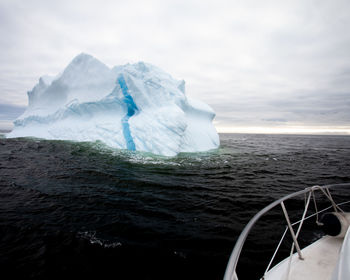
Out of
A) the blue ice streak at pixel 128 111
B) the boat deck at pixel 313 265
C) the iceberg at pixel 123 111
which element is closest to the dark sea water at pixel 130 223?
the boat deck at pixel 313 265

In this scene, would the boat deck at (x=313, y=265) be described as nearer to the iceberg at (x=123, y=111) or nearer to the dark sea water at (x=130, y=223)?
the dark sea water at (x=130, y=223)

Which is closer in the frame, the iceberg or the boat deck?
the boat deck

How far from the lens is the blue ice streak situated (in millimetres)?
14627

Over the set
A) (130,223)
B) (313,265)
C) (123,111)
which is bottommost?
(130,223)

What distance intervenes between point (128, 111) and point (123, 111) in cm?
45

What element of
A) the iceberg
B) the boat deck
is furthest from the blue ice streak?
the boat deck

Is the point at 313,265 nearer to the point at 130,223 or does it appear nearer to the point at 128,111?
the point at 130,223

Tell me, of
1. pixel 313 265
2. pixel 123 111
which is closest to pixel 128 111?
pixel 123 111

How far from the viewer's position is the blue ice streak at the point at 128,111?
48.0 ft

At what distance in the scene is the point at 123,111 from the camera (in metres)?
17.2

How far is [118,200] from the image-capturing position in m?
5.20

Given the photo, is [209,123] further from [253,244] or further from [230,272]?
[230,272]

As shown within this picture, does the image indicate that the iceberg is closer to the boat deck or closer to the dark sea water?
the dark sea water

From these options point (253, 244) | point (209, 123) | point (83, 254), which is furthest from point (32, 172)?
point (209, 123)
